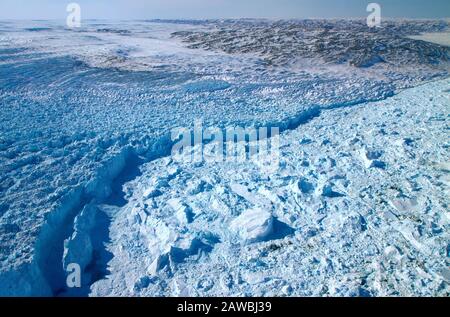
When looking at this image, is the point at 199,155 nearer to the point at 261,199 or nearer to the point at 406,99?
the point at 261,199

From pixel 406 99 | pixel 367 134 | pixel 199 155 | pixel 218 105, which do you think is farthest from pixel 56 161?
pixel 406 99

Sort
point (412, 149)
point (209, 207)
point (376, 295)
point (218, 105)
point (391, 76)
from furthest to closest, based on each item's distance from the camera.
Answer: point (391, 76) → point (218, 105) → point (412, 149) → point (209, 207) → point (376, 295)

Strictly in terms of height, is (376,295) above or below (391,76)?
below

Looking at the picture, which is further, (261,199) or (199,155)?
(199,155)

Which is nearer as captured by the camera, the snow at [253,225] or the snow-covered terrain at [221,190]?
the snow-covered terrain at [221,190]

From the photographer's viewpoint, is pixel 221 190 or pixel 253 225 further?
pixel 221 190

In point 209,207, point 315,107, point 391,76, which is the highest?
point 391,76

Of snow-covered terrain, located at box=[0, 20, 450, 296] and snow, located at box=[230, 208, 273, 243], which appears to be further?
snow, located at box=[230, 208, 273, 243]

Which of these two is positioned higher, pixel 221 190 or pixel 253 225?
pixel 221 190
